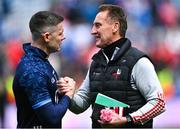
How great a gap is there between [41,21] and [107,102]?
2.86 feet

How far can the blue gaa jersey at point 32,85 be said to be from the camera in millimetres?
6184

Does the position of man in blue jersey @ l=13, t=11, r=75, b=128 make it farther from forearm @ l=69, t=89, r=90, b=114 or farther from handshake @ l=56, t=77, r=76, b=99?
forearm @ l=69, t=89, r=90, b=114

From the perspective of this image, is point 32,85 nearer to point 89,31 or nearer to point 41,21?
point 41,21

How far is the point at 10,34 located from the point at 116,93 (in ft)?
33.0

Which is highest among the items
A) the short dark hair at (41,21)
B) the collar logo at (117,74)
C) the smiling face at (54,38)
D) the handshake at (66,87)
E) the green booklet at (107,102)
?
the short dark hair at (41,21)

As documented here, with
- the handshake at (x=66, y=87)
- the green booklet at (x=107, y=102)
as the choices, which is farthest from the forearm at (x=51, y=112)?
the green booklet at (x=107, y=102)

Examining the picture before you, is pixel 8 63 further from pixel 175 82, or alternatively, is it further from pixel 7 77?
pixel 175 82

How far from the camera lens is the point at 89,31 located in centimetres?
1614

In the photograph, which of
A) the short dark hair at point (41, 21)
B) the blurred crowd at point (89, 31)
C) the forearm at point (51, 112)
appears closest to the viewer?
the forearm at point (51, 112)

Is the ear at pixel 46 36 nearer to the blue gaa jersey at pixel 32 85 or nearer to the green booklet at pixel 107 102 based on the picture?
the blue gaa jersey at pixel 32 85

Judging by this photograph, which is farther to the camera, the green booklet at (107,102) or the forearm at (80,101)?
the forearm at (80,101)

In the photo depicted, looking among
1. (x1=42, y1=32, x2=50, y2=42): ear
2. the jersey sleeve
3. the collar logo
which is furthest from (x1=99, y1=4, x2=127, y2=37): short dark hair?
the jersey sleeve

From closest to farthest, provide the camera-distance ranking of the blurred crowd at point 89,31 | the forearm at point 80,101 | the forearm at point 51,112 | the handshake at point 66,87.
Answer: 1. the forearm at point 51,112
2. the handshake at point 66,87
3. the forearm at point 80,101
4. the blurred crowd at point 89,31

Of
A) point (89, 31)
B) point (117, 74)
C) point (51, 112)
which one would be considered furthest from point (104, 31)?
point (89, 31)
